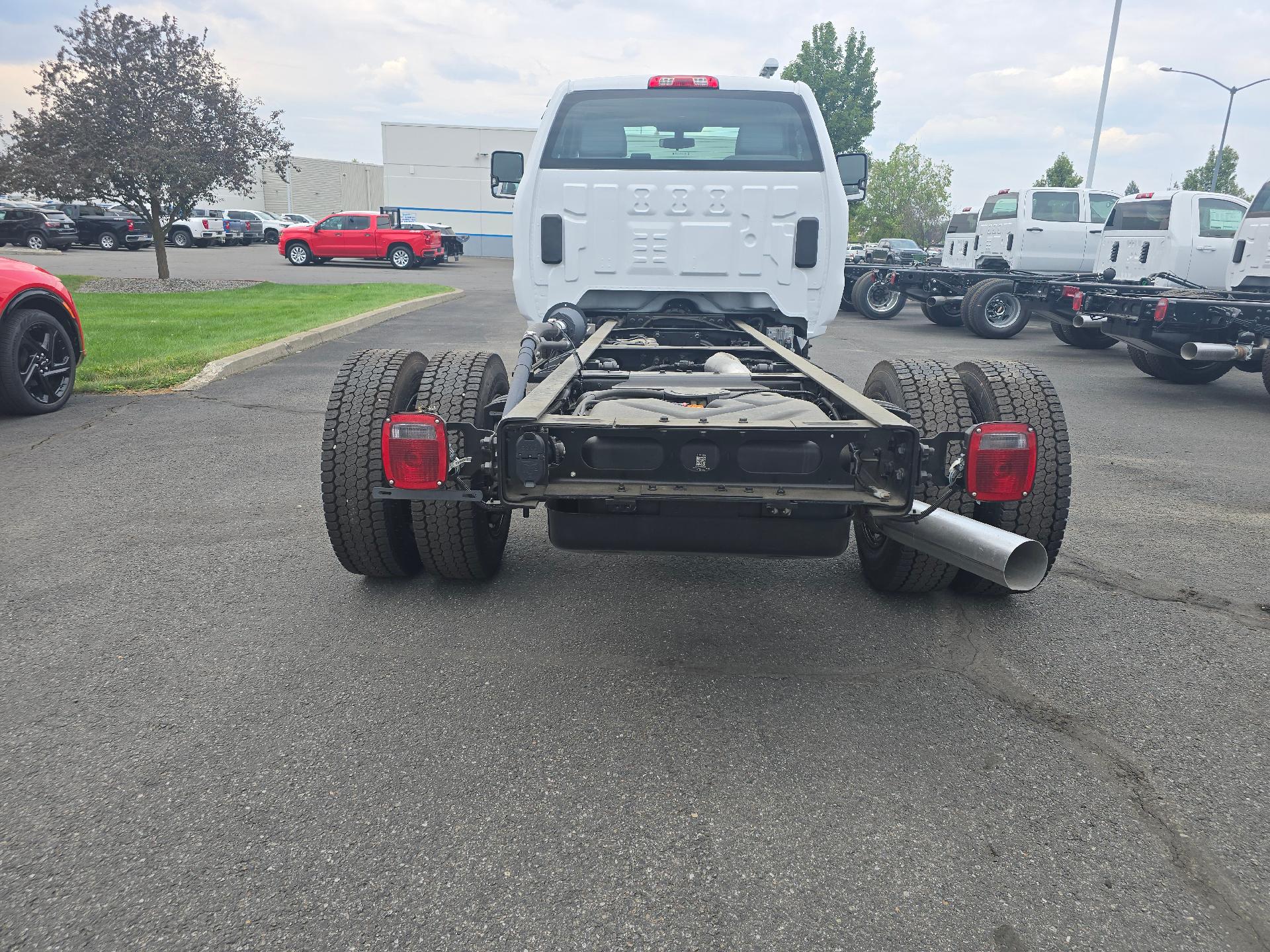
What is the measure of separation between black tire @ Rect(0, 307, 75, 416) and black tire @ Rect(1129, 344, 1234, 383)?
10.6 meters

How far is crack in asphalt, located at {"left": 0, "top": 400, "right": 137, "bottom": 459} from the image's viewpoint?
5.79 metres

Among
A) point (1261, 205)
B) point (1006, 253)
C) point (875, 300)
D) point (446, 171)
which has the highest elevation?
point (446, 171)

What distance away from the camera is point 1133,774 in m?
2.50

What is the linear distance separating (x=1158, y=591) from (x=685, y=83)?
3.91 meters

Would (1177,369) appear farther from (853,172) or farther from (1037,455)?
(1037,455)

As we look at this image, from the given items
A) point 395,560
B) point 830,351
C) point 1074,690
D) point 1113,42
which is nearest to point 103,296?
point 830,351

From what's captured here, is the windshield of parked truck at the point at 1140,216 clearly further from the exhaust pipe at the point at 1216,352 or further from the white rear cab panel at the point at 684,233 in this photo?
the white rear cab panel at the point at 684,233

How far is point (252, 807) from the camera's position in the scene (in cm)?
229

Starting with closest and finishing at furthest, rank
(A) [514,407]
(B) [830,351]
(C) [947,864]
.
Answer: (C) [947,864] → (A) [514,407] → (B) [830,351]

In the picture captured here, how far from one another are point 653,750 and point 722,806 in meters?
0.32

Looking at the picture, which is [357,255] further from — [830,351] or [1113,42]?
[1113,42]

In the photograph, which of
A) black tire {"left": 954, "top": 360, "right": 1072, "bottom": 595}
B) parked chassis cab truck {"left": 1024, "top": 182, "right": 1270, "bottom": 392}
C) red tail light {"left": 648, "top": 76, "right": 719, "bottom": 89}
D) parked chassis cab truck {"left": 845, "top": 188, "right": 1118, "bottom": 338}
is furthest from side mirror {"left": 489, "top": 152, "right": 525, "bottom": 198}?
parked chassis cab truck {"left": 845, "top": 188, "right": 1118, "bottom": 338}

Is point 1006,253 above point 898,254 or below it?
above

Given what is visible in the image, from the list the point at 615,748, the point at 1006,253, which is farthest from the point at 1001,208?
the point at 615,748
